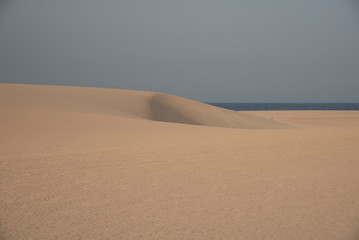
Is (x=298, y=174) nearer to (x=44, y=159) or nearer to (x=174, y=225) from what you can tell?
(x=174, y=225)

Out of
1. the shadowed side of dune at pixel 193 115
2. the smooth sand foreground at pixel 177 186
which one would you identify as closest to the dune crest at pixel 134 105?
the shadowed side of dune at pixel 193 115

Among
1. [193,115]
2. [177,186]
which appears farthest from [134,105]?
[177,186]

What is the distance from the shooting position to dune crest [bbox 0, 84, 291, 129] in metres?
14.3

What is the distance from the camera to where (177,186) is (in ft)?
→ 12.1

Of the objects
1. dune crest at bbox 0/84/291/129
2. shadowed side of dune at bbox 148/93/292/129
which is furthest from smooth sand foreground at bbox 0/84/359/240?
shadowed side of dune at bbox 148/93/292/129

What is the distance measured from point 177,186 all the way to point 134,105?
1336 cm

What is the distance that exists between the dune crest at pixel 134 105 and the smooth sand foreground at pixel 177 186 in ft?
22.4

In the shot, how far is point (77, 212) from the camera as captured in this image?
9.44 ft

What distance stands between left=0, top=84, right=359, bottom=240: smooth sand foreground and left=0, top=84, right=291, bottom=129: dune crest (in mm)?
6839

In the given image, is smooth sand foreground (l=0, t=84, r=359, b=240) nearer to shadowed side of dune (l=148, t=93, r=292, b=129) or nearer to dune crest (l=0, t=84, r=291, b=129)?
dune crest (l=0, t=84, r=291, b=129)

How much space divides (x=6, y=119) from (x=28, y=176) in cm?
619

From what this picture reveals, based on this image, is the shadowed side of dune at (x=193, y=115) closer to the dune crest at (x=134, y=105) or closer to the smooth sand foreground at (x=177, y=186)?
the dune crest at (x=134, y=105)

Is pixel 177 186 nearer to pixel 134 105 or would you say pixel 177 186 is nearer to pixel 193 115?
Answer: pixel 193 115

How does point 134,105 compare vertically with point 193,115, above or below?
above
